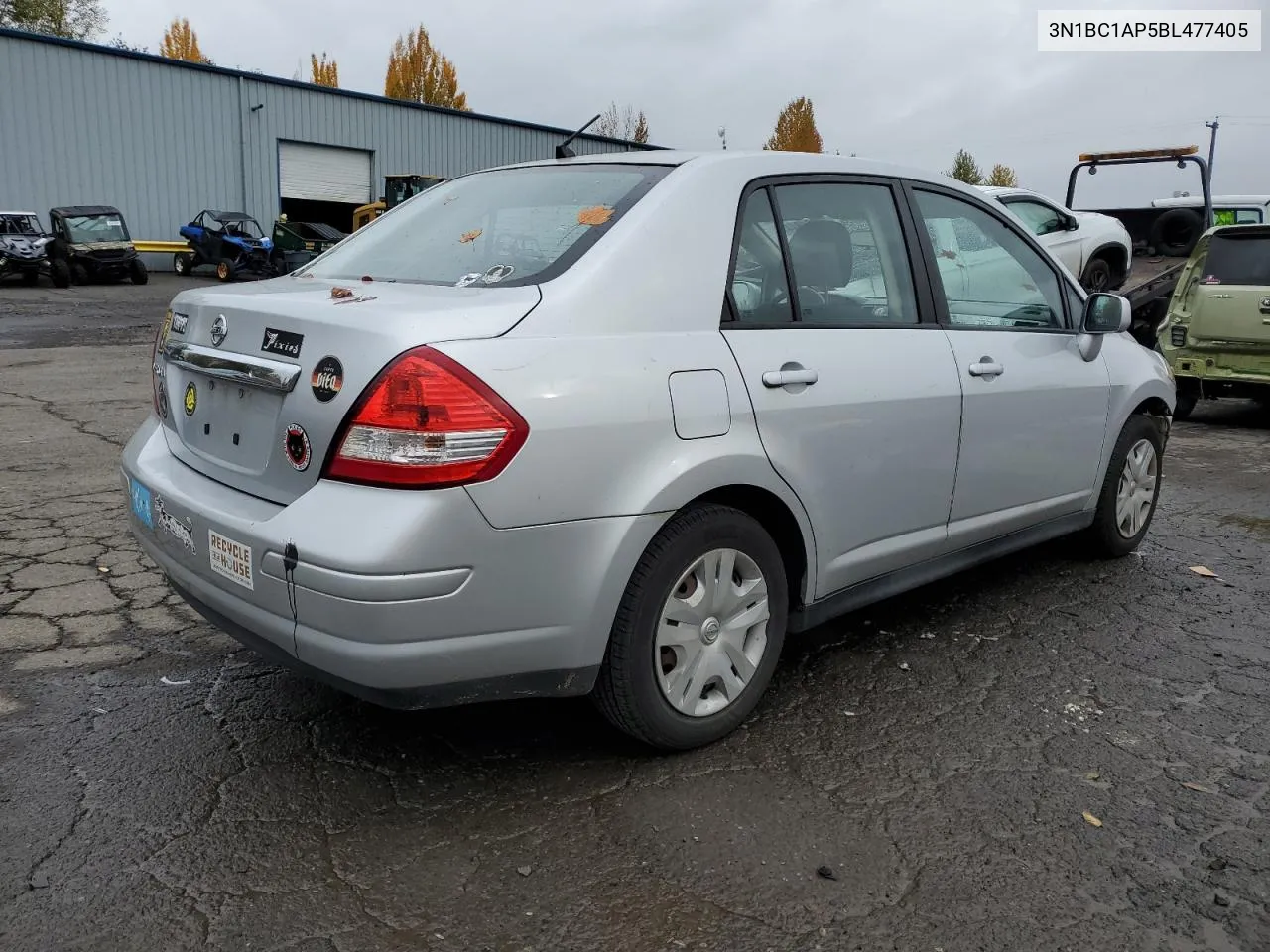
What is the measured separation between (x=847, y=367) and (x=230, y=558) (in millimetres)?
1786

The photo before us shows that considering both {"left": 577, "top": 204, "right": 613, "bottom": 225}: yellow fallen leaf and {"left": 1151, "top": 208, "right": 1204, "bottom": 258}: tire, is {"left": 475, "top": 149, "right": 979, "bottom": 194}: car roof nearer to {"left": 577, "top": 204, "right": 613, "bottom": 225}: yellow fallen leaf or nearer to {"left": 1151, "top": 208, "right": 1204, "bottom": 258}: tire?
{"left": 577, "top": 204, "right": 613, "bottom": 225}: yellow fallen leaf

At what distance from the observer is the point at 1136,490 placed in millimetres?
4840

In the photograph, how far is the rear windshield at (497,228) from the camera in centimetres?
289

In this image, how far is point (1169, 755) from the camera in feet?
10.0

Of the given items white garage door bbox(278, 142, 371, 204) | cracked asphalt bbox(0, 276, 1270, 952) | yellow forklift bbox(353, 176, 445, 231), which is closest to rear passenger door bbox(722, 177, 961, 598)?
cracked asphalt bbox(0, 276, 1270, 952)

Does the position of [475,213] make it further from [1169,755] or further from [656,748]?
[1169,755]

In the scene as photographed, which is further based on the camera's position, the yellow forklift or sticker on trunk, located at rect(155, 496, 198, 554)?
the yellow forklift

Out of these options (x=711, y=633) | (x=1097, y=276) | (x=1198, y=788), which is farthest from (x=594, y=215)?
(x=1097, y=276)

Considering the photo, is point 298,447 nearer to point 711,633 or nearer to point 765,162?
point 711,633

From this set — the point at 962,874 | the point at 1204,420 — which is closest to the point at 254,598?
the point at 962,874

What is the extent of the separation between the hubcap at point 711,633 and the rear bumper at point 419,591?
25 cm

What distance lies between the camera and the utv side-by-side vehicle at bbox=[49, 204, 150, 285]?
23.4m

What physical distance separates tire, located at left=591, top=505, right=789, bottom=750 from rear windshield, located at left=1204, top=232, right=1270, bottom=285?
7868 millimetres

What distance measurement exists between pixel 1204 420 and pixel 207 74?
93.3 feet
